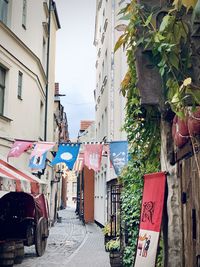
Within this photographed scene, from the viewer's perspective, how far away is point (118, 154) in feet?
44.3

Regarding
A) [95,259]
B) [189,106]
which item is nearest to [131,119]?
[189,106]

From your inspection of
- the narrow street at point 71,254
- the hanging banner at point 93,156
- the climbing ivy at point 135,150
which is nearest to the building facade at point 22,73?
the hanging banner at point 93,156

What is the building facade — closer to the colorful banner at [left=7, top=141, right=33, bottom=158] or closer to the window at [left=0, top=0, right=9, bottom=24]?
the window at [left=0, top=0, right=9, bottom=24]

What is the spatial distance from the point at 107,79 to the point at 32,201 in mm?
8684

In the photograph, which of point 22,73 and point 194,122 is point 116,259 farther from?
point 22,73

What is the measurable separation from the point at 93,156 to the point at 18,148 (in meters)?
2.62

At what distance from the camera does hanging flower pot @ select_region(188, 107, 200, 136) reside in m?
3.35

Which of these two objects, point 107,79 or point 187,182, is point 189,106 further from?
point 107,79

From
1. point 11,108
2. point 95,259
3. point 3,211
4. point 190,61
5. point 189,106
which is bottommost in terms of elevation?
point 95,259

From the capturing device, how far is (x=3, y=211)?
1424 cm

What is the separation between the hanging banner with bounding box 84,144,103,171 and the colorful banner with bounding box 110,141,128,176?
3.46ft

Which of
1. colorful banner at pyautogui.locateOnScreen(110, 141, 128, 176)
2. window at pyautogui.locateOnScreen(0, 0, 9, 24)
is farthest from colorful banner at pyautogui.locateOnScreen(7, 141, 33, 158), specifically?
window at pyautogui.locateOnScreen(0, 0, 9, 24)

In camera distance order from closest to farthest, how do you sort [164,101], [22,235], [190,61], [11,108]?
1. [190,61]
2. [164,101]
3. [22,235]
4. [11,108]

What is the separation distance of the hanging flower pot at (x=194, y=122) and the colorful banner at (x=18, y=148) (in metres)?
11.6
